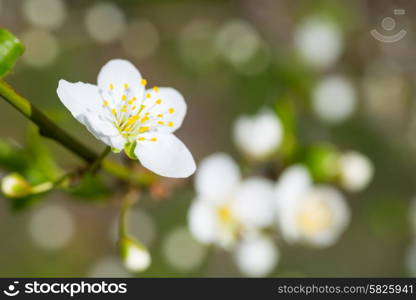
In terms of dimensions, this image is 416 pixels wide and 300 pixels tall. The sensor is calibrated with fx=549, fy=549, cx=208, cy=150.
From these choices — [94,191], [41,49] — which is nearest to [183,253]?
[41,49]

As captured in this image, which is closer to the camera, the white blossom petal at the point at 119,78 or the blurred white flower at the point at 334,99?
the white blossom petal at the point at 119,78

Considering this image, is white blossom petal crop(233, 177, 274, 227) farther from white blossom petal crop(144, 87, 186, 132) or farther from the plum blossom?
white blossom petal crop(144, 87, 186, 132)

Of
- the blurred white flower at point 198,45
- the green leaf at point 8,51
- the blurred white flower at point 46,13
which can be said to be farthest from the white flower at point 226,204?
the blurred white flower at point 46,13

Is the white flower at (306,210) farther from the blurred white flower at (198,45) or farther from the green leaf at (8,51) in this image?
the blurred white flower at (198,45)

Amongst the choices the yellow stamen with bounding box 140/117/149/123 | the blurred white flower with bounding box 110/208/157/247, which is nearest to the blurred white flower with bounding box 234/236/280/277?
the yellow stamen with bounding box 140/117/149/123

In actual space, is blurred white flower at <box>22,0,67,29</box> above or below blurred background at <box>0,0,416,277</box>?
above

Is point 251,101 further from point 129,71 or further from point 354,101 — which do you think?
point 129,71
